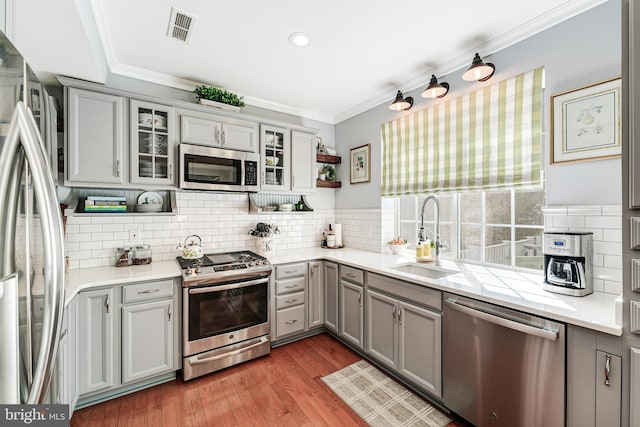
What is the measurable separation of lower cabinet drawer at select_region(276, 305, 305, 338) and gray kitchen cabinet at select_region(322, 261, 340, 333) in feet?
0.95

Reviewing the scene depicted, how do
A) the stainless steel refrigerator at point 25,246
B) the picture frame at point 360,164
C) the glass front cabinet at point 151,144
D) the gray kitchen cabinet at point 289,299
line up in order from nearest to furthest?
the stainless steel refrigerator at point 25,246 → the glass front cabinet at point 151,144 → the gray kitchen cabinet at point 289,299 → the picture frame at point 360,164

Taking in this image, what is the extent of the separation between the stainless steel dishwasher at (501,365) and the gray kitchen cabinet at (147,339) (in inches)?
83.4

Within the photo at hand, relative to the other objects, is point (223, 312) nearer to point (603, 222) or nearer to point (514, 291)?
point (514, 291)

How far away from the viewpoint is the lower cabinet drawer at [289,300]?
277cm

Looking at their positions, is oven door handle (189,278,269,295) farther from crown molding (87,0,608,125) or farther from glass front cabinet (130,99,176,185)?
crown molding (87,0,608,125)

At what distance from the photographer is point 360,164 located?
11.4 feet

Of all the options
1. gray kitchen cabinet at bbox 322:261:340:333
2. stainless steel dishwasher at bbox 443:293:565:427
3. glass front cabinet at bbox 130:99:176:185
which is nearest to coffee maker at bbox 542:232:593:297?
stainless steel dishwasher at bbox 443:293:565:427

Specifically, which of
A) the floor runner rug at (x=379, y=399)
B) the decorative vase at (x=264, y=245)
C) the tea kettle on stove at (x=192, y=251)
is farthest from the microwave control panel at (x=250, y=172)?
the floor runner rug at (x=379, y=399)

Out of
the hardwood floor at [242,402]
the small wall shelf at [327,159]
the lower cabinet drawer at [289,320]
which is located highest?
the small wall shelf at [327,159]

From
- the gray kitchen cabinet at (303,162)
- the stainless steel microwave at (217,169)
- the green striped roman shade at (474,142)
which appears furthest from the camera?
the gray kitchen cabinet at (303,162)

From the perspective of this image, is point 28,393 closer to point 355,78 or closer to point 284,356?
point 284,356

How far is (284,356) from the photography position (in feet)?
8.70

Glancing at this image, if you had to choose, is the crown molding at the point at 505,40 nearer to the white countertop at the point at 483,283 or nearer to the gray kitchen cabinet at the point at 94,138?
the white countertop at the point at 483,283

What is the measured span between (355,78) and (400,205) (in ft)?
4.90
